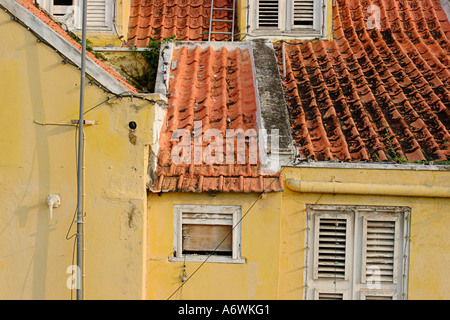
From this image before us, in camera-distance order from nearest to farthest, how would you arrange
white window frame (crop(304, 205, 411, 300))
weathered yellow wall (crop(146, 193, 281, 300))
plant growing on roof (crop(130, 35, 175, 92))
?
weathered yellow wall (crop(146, 193, 281, 300))
white window frame (crop(304, 205, 411, 300))
plant growing on roof (crop(130, 35, 175, 92))

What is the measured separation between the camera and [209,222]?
762 centimetres

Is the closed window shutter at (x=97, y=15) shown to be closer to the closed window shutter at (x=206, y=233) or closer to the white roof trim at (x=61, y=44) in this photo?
the white roof trim at (x=61, y=44)

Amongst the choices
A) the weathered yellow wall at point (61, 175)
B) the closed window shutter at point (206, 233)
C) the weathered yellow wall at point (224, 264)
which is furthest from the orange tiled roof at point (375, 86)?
the weathered yellow wall at point (61, 175)

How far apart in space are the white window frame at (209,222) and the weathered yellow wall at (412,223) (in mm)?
721

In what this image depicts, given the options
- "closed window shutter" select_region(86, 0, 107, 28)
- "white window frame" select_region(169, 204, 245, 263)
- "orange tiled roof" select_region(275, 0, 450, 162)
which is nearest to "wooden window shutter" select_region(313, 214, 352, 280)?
"orange tiled roof" select_region(275, 0, 450, 162)

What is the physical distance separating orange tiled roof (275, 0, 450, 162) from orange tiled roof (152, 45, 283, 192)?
0.80 meters

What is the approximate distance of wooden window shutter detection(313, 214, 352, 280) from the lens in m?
7.84

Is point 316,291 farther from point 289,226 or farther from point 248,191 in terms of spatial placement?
point 248,191

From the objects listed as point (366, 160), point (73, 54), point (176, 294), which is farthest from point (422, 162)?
point (73, 54)

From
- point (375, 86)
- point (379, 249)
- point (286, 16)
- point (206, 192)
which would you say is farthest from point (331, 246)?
point (286, 16)

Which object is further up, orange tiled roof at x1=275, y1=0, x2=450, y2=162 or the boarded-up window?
the boarded-up window

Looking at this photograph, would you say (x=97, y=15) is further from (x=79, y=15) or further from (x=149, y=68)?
(x=149, y=68)

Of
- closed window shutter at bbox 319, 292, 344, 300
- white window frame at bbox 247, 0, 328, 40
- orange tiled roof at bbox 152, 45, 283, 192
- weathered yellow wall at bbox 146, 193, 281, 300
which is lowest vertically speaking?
closed window shutter at bbox 319, 292, 344, 300

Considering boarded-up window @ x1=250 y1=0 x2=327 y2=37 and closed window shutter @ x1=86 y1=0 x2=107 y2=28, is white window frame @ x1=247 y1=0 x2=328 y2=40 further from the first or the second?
closed window shutter @ x1=86 y1=0 x2=107 y2=28
